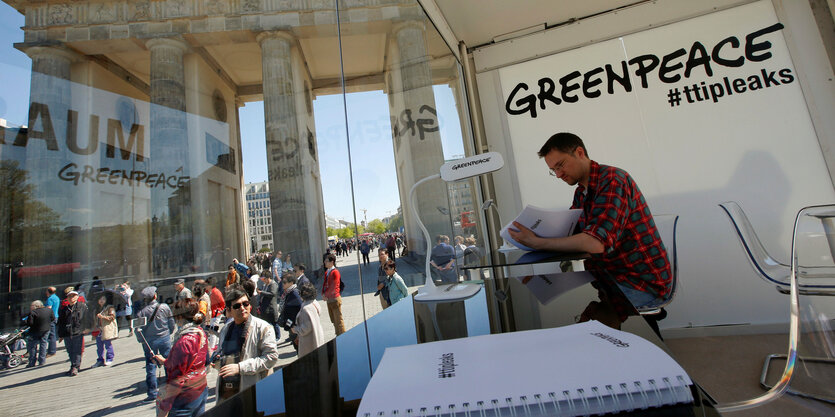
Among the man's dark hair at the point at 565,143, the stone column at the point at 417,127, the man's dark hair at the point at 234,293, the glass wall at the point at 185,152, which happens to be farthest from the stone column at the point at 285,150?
the man's dark hair at the point at 565,143

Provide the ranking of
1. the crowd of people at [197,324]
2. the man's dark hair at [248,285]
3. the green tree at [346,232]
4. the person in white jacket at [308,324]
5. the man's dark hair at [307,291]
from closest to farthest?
the crowd of people at [197,324] < the man's dark hair at [248,285] < the person in white jacket at [308,324] < the man's dark hair at [307,291] < the green tree at [346,232]

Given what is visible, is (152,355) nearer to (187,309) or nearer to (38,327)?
(187,309)

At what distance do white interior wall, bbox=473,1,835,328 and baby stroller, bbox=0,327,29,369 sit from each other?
305cm

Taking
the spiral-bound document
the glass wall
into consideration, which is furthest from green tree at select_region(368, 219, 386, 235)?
the spiral-bound document

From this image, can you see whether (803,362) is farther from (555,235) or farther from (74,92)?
(74,92)

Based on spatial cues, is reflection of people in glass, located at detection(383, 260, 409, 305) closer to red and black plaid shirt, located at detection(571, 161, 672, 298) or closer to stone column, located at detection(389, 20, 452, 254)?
stone column, located at detection(389, 20, 452, 254)

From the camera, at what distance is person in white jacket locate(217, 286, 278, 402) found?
1382mm

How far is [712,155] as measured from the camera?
2648 mm

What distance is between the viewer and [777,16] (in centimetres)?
264

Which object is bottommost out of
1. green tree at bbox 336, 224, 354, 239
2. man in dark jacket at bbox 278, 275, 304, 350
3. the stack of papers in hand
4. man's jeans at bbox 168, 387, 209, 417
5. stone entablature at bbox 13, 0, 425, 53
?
man's jeans at bbox 168, 387, 209, 417

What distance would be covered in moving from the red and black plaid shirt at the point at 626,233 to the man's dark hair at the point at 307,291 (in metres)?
1.22

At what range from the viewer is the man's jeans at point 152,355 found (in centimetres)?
109

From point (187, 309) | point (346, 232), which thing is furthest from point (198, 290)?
point (346, 232)

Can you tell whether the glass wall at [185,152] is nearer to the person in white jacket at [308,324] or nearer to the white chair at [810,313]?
the person in white jacket at [308,324]
